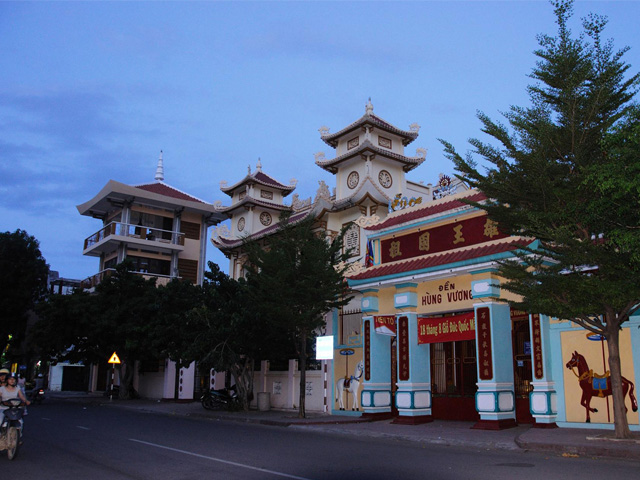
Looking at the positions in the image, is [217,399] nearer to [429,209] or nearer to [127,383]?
[127,383]

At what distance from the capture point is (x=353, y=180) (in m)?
32.1

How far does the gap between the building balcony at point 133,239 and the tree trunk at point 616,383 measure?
3442cm

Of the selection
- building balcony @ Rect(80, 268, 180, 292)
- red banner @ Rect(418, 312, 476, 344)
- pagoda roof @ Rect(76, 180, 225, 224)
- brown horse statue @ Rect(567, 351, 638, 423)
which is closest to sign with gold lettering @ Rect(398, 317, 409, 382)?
red banner @ Rect(418, 312, 476, 344)

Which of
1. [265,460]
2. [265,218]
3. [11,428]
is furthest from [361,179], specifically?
[11,428]

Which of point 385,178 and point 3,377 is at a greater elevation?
point 385,178

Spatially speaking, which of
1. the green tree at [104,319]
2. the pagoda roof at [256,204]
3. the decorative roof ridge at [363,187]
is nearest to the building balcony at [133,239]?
the pagoda roof at [256,204]

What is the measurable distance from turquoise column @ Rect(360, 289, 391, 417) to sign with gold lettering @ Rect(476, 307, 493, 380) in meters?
4.38

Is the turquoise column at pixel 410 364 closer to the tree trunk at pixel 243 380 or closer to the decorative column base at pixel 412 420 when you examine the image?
the decorative column base at pixel 412 420

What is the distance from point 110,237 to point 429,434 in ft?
103

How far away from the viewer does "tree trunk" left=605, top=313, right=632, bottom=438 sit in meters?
12.1

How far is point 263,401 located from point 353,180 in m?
13.5

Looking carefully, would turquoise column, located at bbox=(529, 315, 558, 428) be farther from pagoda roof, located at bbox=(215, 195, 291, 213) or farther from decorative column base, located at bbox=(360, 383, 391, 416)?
pagoda roof, located at bbox=(215, 195, 291, 213)

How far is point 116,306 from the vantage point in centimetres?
3303

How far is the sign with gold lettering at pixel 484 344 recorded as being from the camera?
644 inches
